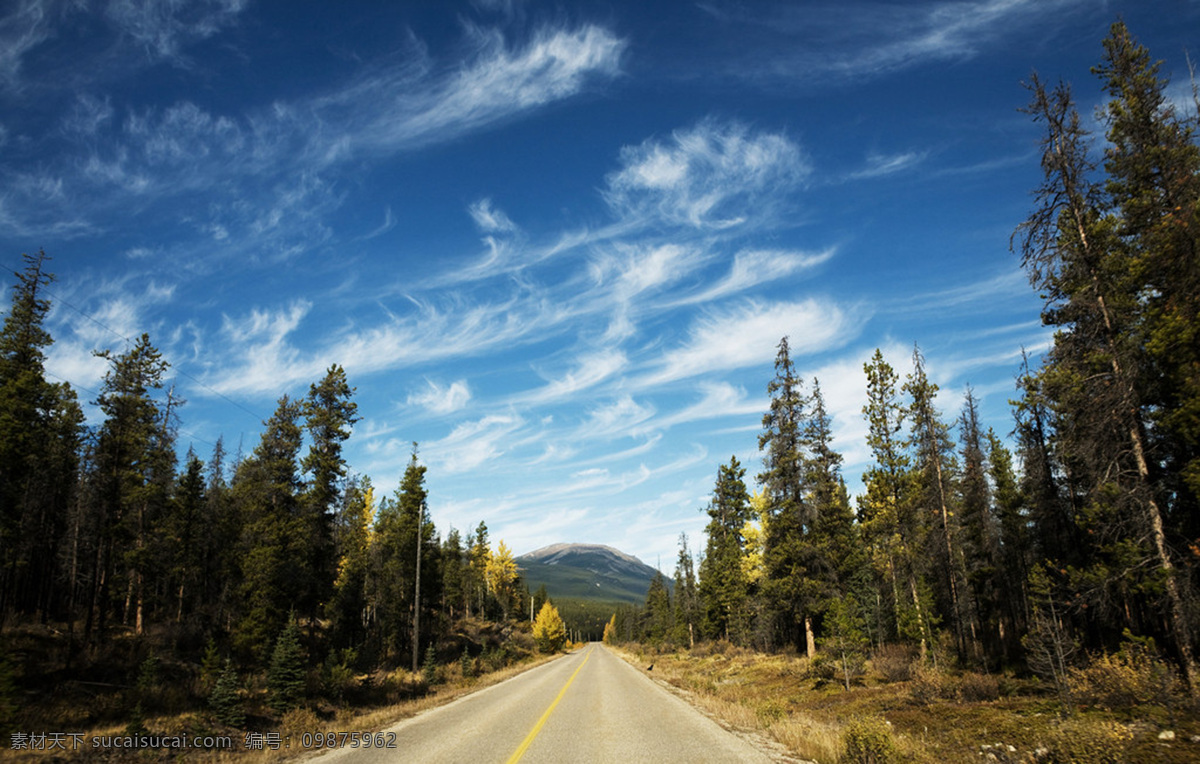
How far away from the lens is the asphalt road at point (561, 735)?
8.94 meters

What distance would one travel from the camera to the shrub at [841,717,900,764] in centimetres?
802

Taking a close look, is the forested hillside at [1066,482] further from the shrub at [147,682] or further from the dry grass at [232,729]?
the shrub at [147,682]

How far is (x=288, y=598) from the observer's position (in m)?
25.9

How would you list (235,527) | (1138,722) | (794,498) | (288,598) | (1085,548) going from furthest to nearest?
(235,527) < (794,498) < (288,598) < (1085,548) < (1138,722)

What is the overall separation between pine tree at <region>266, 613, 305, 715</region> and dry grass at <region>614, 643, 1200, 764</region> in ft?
41.0

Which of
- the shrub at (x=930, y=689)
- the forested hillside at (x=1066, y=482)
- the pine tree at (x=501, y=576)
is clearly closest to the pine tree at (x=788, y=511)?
the forested hillside at (x=1066, y=482)

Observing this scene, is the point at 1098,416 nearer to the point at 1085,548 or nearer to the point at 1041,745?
the point at 1041,745

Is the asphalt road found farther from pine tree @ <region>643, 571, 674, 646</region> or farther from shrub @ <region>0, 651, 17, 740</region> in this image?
pine tree @ <region>643, 571, 674, 646</region>

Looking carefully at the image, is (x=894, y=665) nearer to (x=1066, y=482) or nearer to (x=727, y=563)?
(x=1066, y=482)

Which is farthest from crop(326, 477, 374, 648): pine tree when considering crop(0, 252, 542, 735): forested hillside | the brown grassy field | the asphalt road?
the asphalt road

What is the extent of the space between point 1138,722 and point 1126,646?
5.73m

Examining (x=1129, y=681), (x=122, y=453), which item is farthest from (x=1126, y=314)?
(x=122, y=453)

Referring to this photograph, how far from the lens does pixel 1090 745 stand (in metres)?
7.91


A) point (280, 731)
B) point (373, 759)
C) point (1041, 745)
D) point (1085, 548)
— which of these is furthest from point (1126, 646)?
point (280, 731)
